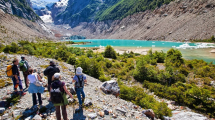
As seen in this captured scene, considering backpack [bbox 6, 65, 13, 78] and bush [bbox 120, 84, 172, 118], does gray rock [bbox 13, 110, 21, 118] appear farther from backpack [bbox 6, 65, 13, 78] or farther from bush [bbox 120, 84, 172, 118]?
bush [bbox 120, 84, 172, 118]

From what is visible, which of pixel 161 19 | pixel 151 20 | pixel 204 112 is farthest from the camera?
pixel 151 20

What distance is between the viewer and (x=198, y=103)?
11.8 meters

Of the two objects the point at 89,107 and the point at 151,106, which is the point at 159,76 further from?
the point at 89,107

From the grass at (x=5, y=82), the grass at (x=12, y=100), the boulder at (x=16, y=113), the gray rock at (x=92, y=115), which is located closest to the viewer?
the boulder at (x=16, y=113)

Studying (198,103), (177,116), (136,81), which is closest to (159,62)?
(136,81)

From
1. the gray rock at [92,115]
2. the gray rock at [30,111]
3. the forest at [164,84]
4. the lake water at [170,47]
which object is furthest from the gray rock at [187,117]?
the lake water at [170,47]

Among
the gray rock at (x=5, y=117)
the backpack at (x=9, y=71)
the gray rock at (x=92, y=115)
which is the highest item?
the backpack at (x=9, y=71)

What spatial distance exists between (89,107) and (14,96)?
171 inches

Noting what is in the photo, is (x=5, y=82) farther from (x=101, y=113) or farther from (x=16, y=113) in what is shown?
(x=101, y=113)

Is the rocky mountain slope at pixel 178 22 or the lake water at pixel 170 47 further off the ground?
the rocky mountain slope at pixel 178 22

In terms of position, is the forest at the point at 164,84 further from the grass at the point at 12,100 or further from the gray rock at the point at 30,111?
the grass at the point at 12,100

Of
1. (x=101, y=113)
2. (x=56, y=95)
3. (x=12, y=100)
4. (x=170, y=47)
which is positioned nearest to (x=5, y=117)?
(x=12, y=100)

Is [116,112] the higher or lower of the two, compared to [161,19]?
lower

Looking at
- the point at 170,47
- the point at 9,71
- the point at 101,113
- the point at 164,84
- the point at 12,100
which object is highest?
the point at 170,47
